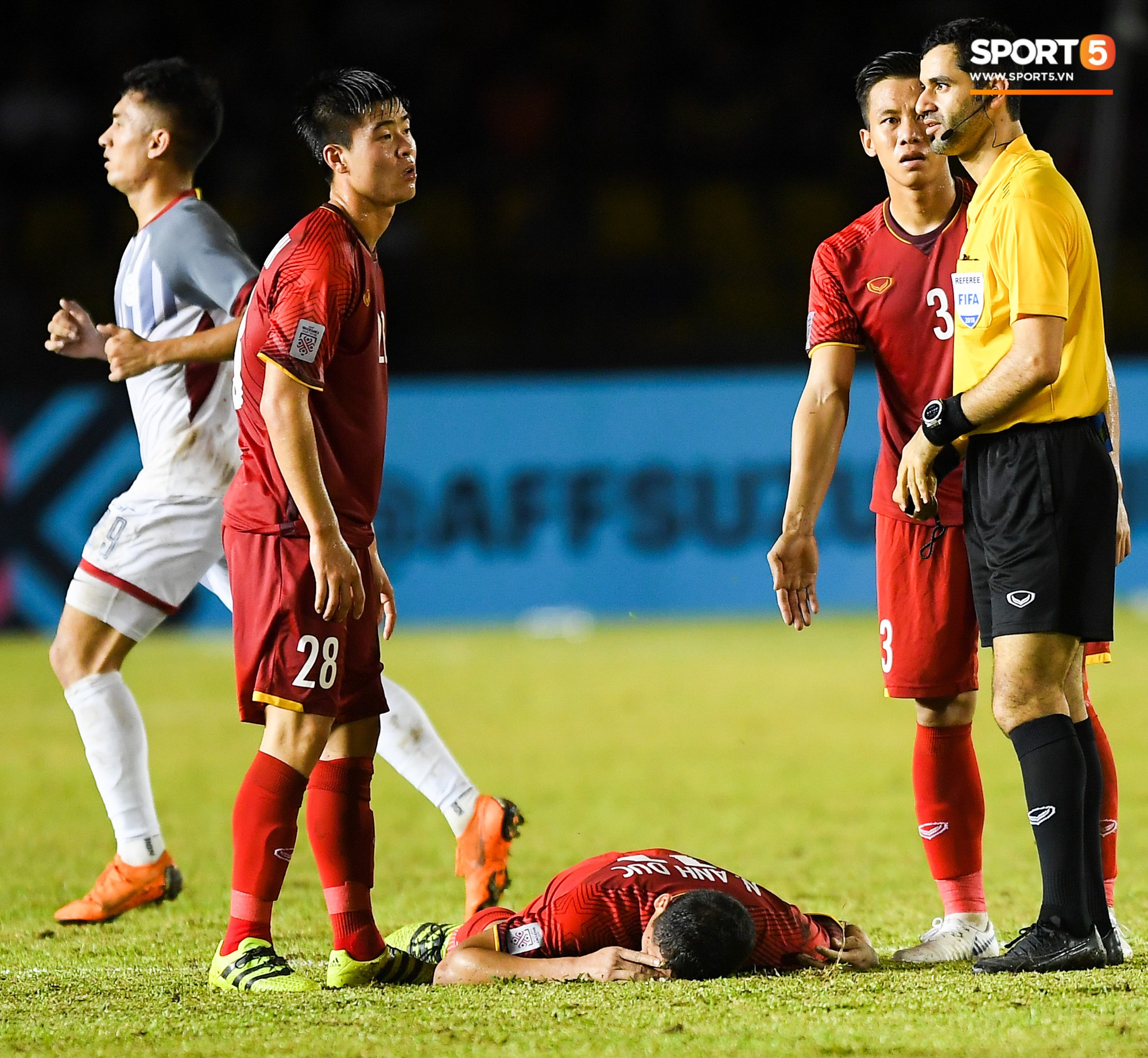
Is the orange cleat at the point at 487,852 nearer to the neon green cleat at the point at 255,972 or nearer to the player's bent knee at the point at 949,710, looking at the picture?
the neon green cleat at the point at 255,972

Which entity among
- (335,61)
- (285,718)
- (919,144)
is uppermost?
(335,61)

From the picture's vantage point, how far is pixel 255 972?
3988 mm

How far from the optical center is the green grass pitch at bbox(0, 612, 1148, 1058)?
3486 millimetres

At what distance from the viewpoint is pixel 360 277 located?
419 cm

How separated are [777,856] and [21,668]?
24.2 feet

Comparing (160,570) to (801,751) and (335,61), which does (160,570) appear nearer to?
(801,751)

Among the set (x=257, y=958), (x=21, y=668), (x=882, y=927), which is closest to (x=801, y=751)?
(x=882, y=927)

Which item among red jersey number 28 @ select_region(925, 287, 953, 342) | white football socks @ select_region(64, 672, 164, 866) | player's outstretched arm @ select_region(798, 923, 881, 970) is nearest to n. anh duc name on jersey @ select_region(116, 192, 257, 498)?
white football socks @ select_region(64, 672, 164, 866)

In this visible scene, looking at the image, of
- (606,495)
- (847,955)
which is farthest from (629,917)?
(606,495)

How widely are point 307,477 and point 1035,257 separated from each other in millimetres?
1787

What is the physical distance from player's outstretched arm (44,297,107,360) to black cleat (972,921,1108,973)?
10.3 ft

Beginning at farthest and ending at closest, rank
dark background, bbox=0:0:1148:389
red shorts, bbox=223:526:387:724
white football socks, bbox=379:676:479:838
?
1. dark background, bbox=0:0:1148:389
2. white football socks, bbox=379:676:479:838
3. red shorts, bbox=223:526:387:724

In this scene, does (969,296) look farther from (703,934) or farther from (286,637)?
(286,637)

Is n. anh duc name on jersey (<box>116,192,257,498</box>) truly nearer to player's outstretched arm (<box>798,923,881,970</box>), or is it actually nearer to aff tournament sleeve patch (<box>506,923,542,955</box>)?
aff tournament sleeve patch (<box>506,923,542,955</box>)
